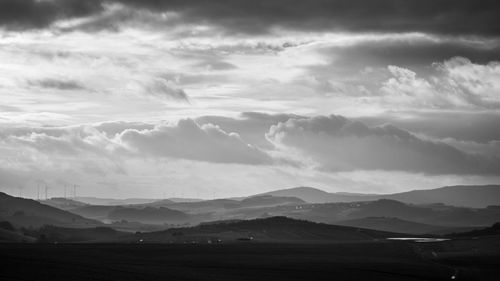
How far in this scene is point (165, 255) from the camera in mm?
173750

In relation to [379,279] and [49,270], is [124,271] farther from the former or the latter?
[379,279]

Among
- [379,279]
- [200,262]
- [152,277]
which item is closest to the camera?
[152,277]

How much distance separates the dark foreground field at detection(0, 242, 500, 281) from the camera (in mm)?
117938

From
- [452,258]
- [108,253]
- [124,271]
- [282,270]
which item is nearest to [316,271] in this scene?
[282,270]

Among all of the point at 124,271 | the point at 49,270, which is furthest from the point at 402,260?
the point at 49,270

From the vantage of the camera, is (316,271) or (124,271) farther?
(316,271)

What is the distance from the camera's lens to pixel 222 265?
5960 inches

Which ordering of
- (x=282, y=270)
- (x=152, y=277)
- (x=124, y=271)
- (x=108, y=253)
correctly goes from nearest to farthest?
(x=152, y=277) → (x=124, y=271) → (x=282, y=270) → (x=108, y=253)

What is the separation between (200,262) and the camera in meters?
158

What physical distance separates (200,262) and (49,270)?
4581cm

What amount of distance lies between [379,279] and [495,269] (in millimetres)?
40242

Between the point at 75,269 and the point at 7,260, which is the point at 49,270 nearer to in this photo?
the point at 75,269

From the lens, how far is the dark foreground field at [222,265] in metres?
118

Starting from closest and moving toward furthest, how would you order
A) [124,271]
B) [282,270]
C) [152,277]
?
[152,277] → [124,271] → [282,270]
